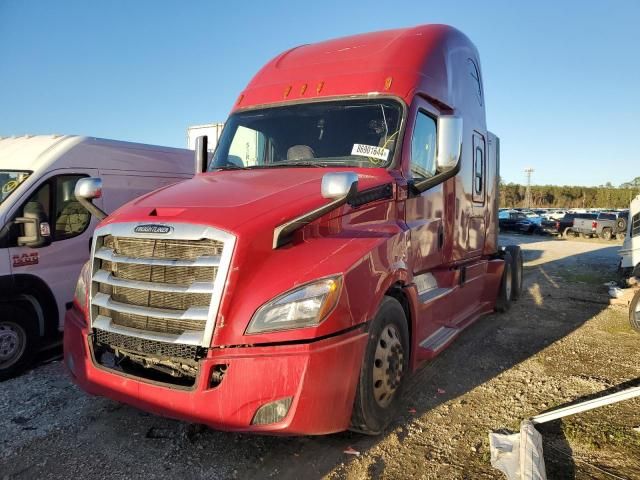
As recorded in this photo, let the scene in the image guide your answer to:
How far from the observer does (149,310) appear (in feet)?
10.3

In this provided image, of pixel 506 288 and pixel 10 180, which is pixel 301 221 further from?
pixel 506 288

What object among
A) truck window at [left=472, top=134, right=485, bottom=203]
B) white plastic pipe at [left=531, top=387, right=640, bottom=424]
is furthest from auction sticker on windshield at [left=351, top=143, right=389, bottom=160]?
truck window at [left=472, top=134, right=485, bottom=203]

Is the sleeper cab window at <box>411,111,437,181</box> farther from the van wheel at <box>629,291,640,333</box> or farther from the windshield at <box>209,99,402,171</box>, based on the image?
the van wheel at <box>629,291,640,333</box>

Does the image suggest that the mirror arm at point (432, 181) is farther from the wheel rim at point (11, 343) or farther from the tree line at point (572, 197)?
the tree line at point (572, 197)

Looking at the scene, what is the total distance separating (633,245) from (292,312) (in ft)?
29.9

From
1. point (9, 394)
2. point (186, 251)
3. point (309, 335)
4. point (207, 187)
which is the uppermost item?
point (207, 187)

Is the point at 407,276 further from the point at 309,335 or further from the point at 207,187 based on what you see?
the point at 207,187

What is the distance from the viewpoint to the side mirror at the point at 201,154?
207 inches

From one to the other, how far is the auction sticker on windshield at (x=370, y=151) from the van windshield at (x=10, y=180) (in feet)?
12.6

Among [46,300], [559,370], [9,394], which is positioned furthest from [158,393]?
[559,370]

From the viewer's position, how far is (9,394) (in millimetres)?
4547

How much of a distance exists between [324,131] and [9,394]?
12.6ft

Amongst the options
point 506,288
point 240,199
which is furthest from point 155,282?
point 506,288

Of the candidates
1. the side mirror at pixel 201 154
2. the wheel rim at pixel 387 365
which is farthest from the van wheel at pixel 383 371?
the side mirror at pixel 201 154
